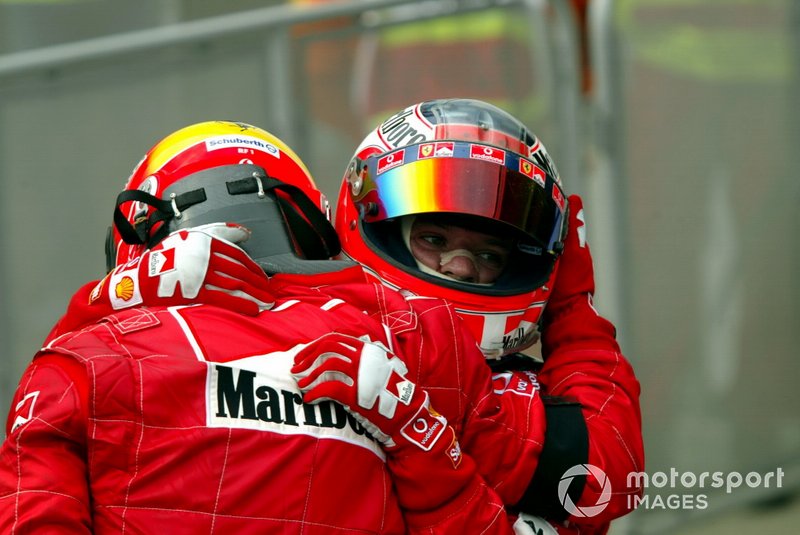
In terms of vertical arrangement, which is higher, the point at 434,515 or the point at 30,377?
the point at 30,377

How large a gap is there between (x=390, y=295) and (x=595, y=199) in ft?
9.29

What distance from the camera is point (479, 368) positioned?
2.72 m

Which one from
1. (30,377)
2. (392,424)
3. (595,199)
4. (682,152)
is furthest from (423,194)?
(682,152)

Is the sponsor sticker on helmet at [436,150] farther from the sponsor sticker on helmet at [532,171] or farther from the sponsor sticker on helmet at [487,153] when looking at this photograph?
the sponsor sticker on helmet at [532,171]

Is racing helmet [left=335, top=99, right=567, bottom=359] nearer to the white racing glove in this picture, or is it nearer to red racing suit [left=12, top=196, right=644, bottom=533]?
red racing suit [left=12, top=196, right=644, bottom=533]

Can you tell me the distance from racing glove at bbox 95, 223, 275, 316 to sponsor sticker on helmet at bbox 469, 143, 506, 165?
2.38ft

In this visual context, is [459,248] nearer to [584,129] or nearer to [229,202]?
[229,202]

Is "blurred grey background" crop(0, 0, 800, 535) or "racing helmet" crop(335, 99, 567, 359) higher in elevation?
"racing helmet" crop(335, 99, 567, 359)

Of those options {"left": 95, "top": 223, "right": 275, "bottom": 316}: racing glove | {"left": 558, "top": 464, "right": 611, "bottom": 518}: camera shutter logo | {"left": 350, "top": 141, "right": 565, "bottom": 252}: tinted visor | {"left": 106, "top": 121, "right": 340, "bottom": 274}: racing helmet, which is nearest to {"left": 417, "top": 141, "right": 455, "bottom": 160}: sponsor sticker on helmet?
{"left": 350, "top": 141, "right": 565, "bottom": 252}: tinted visor

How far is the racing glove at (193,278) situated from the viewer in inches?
101

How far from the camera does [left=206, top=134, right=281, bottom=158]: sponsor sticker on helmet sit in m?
3.24

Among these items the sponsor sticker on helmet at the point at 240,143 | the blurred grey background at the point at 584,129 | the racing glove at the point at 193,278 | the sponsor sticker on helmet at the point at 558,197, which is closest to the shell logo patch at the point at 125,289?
the racing glove at the point at 193,278

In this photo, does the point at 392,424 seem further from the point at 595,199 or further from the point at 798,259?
the point at 798,259

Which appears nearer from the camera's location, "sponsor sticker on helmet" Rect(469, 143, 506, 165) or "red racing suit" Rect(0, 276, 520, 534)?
"red racing suit" Rect(0, 276, 520, 534)
